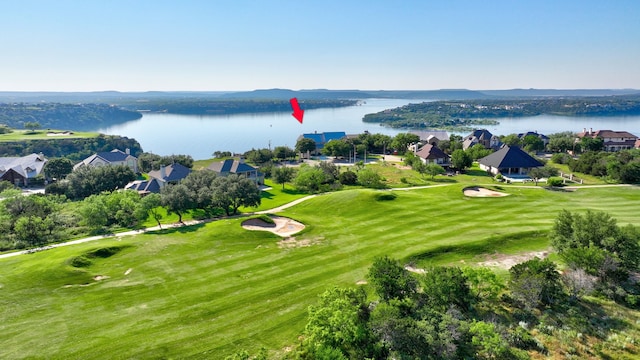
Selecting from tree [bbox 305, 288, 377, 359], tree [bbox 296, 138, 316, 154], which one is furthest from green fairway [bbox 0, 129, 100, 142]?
tree [bbox 305, 288, 377, 359]

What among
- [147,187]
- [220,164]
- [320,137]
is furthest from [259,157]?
[147,187]

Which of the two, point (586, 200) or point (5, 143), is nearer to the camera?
point (586, 200)

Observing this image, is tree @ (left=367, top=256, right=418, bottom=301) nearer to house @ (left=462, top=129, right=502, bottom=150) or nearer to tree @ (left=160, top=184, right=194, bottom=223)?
tree @ (left=160, top=184, right=194, bottom=223)

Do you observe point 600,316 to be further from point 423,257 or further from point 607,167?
point 607,167

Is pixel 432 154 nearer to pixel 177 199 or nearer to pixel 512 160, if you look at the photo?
pixel 512 160

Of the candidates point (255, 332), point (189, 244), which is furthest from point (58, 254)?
point (255, 332)
